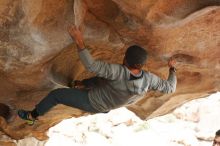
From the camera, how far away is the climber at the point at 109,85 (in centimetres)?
520

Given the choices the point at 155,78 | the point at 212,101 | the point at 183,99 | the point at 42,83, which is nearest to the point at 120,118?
the point at 212,101

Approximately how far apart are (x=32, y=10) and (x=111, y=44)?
1643 millimetres

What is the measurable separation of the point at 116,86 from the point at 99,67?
56cm

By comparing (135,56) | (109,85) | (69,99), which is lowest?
(69,99)

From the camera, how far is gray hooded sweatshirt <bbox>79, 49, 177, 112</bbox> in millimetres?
5262

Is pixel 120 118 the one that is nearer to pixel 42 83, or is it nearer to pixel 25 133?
pixel 25 133

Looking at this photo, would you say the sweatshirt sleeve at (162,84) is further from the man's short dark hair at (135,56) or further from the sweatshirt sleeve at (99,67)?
the sweatshirt sleeve at (99,67)

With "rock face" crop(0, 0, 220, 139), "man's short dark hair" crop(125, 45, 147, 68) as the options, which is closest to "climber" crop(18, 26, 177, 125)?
"man's short dark hair" crop(125, 45, 147, 68)

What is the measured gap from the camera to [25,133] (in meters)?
11.5

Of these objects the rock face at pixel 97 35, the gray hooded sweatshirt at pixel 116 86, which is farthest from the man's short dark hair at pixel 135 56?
the rock face at pixel 97 35

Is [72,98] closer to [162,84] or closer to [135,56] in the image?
[135,56]

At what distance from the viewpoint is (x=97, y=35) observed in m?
6.63

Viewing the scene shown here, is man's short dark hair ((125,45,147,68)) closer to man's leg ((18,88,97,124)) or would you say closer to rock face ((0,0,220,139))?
rock face ((0,0,220,139))

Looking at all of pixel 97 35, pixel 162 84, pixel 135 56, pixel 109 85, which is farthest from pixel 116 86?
pixel 97 35
